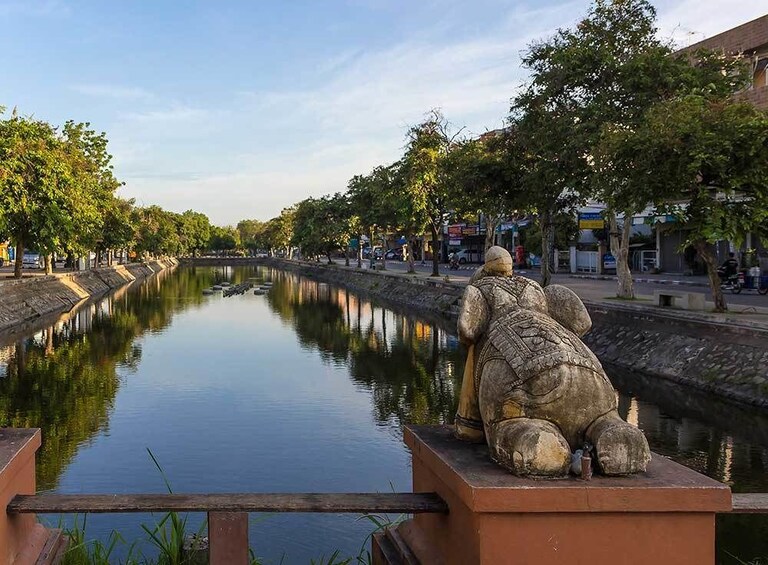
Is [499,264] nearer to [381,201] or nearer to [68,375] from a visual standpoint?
[68,375]

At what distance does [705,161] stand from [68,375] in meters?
18.2

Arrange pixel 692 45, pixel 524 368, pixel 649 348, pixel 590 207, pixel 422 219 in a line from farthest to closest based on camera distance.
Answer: pixel 590 207 < pixel 422 219 < pixel 692 45 < pixel 649 348 < pixel 524 368

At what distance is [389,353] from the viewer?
24.8 m

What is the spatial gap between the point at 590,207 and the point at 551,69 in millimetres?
25346

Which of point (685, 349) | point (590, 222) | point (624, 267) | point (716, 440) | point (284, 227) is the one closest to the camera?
point (716, 440)

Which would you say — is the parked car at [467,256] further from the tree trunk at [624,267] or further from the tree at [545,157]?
the tree trunk at [624,267]

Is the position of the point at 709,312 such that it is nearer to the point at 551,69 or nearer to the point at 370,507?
the point at 551,69

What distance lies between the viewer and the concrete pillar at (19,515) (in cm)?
448

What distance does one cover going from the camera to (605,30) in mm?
23359

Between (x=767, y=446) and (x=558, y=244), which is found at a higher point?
(x=558, y=244)

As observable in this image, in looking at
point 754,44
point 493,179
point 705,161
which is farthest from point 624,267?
point 754,44

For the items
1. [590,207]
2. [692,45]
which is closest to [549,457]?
[692,45]

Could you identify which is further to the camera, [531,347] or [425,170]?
[425,170]

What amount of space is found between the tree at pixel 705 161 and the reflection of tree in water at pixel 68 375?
14.3 m
